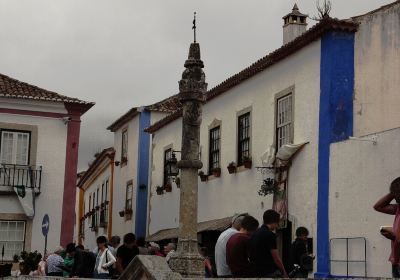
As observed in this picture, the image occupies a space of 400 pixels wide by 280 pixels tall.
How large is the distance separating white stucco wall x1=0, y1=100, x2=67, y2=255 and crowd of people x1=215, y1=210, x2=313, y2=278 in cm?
1418

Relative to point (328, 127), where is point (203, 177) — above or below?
below

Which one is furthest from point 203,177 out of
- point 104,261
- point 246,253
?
point 246,253

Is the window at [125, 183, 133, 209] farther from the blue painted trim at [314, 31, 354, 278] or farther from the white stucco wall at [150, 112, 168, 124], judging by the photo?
the blue painted trim at [314, 31, 354, 278]

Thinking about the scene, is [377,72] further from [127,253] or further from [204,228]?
[127,253]

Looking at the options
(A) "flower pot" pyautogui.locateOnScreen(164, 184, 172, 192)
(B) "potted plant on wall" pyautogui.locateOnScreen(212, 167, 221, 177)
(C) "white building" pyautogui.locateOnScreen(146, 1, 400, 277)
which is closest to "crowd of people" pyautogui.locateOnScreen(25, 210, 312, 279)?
(C) "white building" pyautogui.locateOnScreen(146, 1, 400, 277)

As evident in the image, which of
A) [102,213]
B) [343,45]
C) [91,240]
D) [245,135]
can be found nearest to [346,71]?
[343,45]

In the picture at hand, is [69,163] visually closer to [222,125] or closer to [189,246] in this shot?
[222,125]

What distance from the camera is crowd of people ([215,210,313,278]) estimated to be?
797 centimetres

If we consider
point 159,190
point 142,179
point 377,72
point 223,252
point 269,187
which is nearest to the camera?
point 223,252

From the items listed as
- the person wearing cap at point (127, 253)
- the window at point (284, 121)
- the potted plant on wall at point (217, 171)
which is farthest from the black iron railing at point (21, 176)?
the person wearing cap at point (127, 253)

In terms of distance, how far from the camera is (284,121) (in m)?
17.3

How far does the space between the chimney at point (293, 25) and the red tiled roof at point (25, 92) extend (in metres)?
6.10

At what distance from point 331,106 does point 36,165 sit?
10425 millimetres

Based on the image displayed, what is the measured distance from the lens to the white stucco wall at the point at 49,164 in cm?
2238
